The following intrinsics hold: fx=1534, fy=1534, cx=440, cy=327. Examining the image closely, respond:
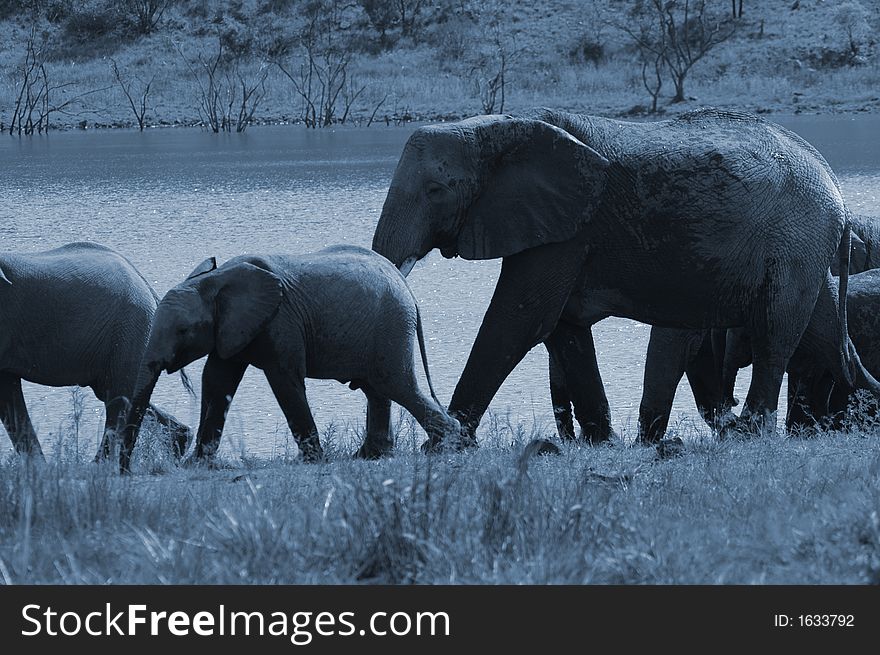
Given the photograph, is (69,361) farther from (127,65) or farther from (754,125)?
(127,65)

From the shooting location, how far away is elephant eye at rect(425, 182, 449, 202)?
729cm

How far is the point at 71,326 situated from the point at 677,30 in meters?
63.3

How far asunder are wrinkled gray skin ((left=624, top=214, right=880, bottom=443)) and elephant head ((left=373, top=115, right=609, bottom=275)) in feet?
3.36

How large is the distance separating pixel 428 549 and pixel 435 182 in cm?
337


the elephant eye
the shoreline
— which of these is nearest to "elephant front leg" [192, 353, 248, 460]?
the elephant eye

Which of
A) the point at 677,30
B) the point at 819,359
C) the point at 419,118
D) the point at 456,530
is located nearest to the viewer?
the point at 456,530

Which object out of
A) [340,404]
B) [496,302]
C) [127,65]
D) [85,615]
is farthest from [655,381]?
[127,65]

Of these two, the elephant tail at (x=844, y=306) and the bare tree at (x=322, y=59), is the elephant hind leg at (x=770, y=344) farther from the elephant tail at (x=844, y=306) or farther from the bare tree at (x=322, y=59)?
the bare tree at (x=322, y=59)

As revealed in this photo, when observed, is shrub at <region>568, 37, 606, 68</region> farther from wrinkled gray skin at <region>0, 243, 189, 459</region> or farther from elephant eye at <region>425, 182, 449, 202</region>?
elephant eye at <region>425, 182, 449, 202</region>

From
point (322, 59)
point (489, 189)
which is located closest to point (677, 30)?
point (322, 59)

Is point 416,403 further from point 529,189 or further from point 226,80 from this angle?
point 226,80

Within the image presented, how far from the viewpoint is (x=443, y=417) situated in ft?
25.2

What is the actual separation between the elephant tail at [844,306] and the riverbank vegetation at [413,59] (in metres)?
47.9

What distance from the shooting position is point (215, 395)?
7.65 meters
